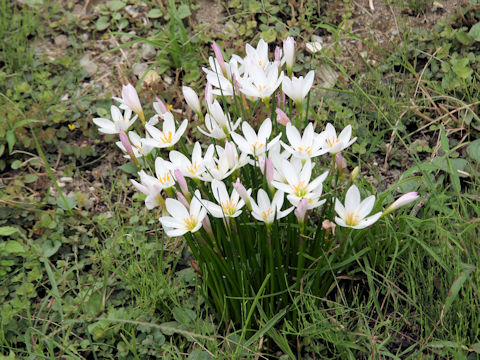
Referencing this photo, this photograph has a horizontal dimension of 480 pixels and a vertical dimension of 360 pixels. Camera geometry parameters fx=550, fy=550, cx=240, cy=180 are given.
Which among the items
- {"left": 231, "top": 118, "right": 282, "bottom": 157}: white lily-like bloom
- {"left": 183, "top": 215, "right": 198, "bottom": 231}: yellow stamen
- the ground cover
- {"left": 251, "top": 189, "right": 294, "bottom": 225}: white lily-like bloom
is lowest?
the ground cover

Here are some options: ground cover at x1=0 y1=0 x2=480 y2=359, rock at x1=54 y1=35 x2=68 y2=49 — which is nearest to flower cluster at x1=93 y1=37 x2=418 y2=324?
ground cover at x1=0 y1=0 x2=480 y2=359

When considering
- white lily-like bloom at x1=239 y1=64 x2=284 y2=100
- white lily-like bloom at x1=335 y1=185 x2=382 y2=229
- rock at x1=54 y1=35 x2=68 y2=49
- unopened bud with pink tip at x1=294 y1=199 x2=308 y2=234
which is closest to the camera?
unopened bud with pink tip at x1=294 y1=199 x2=308 y2=234

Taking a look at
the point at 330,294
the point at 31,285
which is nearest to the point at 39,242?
the point at 31,285

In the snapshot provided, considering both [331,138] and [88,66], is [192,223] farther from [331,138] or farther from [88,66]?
[88,66]

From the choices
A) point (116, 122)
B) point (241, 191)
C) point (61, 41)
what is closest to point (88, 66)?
point (61, 41)

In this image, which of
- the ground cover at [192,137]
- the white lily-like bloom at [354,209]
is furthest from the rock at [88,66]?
the white lily-like bloom at [354,209]

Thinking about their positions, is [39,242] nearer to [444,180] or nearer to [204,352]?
[204,352]

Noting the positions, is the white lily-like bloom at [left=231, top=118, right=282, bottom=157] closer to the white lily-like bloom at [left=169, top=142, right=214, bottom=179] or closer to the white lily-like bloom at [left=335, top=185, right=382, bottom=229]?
the white lily-like bloom at [left=169, top=142, right=214, bottom=179]
